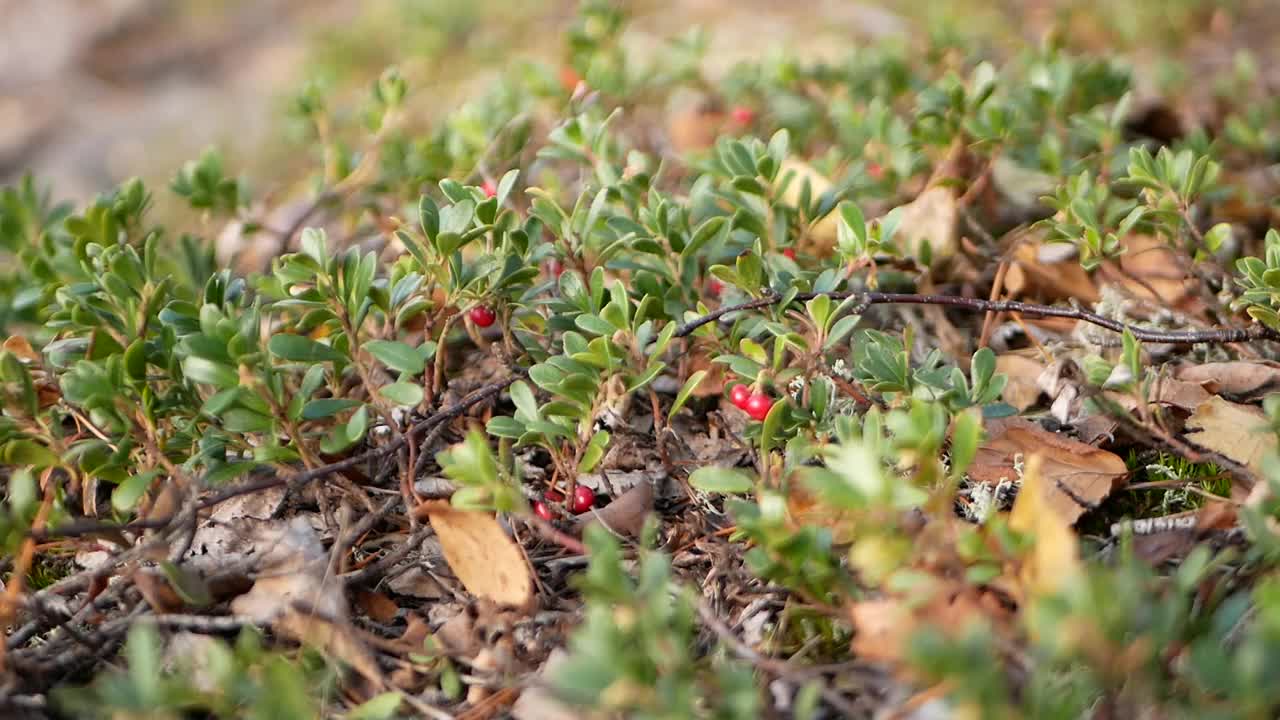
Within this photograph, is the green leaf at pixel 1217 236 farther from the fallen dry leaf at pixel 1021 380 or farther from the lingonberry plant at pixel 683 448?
the fallen dry leaf at pixel 1021 380

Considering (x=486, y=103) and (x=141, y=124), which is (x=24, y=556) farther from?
(x=141, y=124)

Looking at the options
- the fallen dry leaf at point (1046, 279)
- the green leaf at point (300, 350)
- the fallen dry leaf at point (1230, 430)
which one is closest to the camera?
the green leaf at point (300, 350)

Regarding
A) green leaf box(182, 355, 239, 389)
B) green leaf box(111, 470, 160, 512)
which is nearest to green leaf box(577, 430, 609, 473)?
A: green leaf box(182, 355, 239, 389)

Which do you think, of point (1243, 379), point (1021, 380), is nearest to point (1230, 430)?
point (1243, 379)

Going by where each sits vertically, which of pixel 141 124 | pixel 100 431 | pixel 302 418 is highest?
pixel 302 418

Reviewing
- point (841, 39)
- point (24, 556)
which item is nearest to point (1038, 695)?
point (24, 556)

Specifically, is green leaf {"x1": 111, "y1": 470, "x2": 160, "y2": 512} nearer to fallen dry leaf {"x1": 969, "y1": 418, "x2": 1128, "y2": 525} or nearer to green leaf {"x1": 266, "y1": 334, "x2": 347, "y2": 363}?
green leaf {"x1": 266, "y1": 334, "x2": 347, "y2": 363}

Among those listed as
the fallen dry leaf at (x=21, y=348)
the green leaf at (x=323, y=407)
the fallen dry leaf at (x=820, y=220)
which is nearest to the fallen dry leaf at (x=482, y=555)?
the green leaf at (x=323, y=407)
